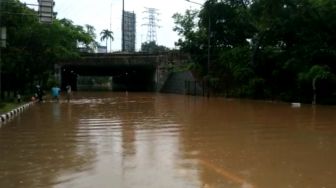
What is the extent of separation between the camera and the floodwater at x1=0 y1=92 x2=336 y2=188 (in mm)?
8602

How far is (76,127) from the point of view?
59.7 feet

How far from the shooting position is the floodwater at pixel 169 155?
8.60 m

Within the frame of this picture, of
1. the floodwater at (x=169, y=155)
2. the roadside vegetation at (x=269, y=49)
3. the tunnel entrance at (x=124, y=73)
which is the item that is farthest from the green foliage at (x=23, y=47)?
the tunnel entrance at (x=124, y=73)

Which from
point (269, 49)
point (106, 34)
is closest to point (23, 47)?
point (269, 49)

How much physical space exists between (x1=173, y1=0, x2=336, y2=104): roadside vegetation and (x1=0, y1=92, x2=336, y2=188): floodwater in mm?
17708

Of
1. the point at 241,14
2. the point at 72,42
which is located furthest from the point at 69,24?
the point at 241,14

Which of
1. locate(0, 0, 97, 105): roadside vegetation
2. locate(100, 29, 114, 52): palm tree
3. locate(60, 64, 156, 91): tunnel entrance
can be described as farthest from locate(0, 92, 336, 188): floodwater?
locate(100, 29, 114, 52): palm tree

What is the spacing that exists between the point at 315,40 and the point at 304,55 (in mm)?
1229

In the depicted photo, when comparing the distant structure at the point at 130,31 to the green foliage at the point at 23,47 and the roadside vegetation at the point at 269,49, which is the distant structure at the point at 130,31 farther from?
the green foliage at the point at 23,47

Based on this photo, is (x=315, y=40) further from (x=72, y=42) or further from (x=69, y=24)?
(x=69, y=24)

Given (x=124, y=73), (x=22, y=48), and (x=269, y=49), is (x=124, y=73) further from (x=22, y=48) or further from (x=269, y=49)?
(x=22, y=48)

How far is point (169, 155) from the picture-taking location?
11375mm

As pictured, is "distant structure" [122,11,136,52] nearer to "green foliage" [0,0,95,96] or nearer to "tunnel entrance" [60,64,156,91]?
"tunnel entrance" [60,64,156,91]

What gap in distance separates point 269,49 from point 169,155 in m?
32.9
